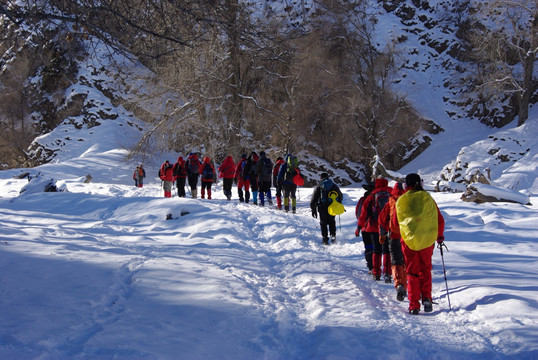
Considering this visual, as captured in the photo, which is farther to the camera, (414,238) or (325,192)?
(325,192)

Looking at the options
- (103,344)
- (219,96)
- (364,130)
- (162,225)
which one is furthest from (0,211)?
(364,130)

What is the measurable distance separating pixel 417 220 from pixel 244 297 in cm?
233

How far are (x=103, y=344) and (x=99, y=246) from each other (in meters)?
3.74

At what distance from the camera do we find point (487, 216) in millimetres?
11250

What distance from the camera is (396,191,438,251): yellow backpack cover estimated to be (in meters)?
4.81

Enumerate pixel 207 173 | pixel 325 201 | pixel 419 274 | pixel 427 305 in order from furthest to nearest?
pixel 207 173, pixel 325 201, pixel 419 274, pixel 427 305

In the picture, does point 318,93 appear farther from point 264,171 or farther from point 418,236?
point 418,236

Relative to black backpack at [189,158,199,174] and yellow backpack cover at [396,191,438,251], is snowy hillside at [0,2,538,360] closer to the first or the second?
yellow backpack cover at [396,191,438,251]

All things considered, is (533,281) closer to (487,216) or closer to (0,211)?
(487,216)

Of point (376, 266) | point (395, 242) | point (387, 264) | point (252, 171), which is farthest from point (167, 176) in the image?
point (395, 242)

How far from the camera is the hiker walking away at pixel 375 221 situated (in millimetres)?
6246

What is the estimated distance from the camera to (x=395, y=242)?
219 inches

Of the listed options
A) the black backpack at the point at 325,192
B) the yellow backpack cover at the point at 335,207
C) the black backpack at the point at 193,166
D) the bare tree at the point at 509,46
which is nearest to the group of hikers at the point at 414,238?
the yellow backpack cover at the point at 335,207

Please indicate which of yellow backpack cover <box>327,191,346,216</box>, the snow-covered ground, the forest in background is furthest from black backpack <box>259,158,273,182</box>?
yellow backpack cover <box>327,191,346,216</box>
